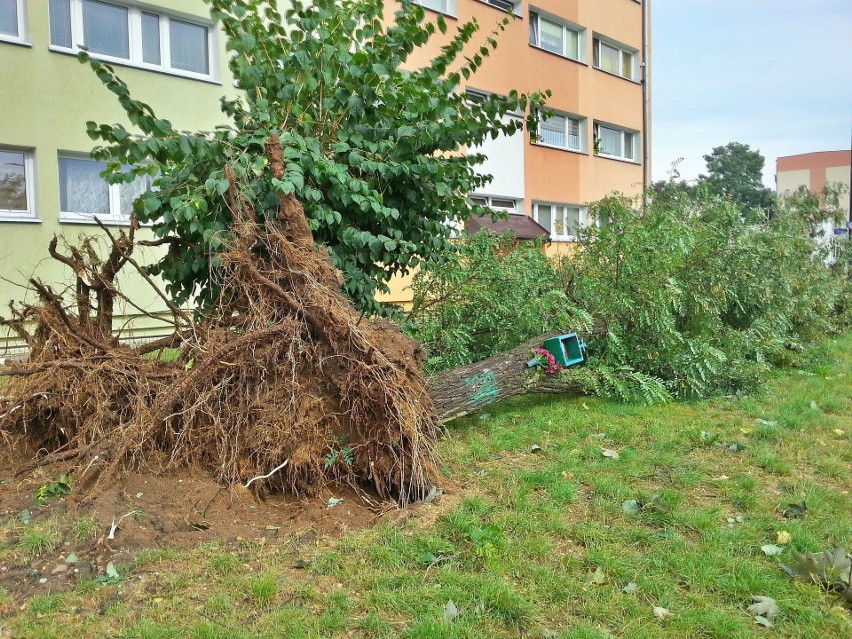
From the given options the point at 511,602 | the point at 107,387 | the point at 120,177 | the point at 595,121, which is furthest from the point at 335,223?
the point at 595,121

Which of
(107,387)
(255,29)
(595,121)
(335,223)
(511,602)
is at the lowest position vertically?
(511,602)

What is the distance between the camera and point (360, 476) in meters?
4.30

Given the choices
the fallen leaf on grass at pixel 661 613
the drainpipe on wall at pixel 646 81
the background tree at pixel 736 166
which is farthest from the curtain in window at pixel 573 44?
the background tree at pixel 736 166

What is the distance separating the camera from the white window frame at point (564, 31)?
19.0 metres

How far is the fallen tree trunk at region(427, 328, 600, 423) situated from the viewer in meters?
5.63

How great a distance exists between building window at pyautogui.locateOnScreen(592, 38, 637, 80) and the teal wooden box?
1697 centimetres

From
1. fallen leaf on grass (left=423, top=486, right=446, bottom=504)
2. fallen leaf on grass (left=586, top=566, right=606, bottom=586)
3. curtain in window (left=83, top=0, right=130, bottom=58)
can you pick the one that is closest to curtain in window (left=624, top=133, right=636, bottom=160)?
curtain in window (left=83, top=0, right=130, bottom=58)

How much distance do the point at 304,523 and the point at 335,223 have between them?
2.40 meters

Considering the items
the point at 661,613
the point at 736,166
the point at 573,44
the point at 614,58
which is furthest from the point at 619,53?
the point at 736,166

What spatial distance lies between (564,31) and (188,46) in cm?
1207

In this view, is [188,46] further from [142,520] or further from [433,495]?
[433,495]

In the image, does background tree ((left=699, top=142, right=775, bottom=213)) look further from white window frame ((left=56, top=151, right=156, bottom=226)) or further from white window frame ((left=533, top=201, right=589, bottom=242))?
white window frame ((left=56, top=151, right=156, bottom=226))

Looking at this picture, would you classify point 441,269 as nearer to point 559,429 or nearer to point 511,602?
point 559,429

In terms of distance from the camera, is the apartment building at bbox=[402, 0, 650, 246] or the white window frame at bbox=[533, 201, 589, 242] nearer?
the apartment building at bbox=[402, 0, 650, 246]
